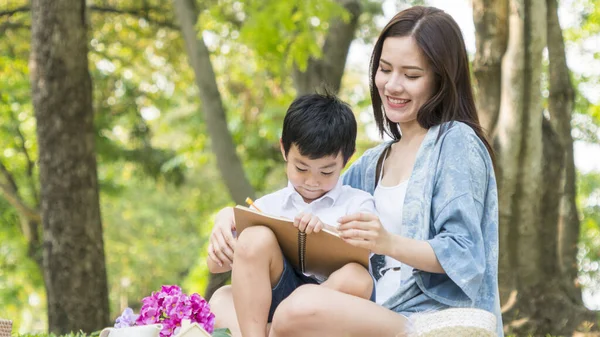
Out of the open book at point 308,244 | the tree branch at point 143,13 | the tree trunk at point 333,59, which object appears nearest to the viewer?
the open book at point 308,244

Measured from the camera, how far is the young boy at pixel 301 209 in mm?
2611

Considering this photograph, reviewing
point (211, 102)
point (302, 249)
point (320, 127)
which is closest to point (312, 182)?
point (320, 127)

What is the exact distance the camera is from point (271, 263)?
8.71 ft

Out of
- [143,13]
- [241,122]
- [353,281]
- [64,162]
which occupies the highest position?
[143,13]

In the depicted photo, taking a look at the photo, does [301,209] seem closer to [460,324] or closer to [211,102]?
[460,324]

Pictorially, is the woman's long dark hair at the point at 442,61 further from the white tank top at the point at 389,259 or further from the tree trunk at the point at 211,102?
the tree trunk at the point at 211,102

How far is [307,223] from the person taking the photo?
257cm

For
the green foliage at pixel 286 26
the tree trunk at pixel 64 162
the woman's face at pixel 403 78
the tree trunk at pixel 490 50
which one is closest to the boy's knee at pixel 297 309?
the woman's face at pixel 403 78

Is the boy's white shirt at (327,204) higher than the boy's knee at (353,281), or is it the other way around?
the boy's white shirt at (327,204)

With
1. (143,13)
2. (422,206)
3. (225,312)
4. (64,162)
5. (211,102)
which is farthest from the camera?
(143,13)

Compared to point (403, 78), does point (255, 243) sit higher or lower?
lower

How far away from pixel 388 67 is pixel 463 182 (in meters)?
0.54

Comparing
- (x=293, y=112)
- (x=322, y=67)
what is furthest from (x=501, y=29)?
(x=293, y=112)

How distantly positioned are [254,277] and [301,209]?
1.50 ft
